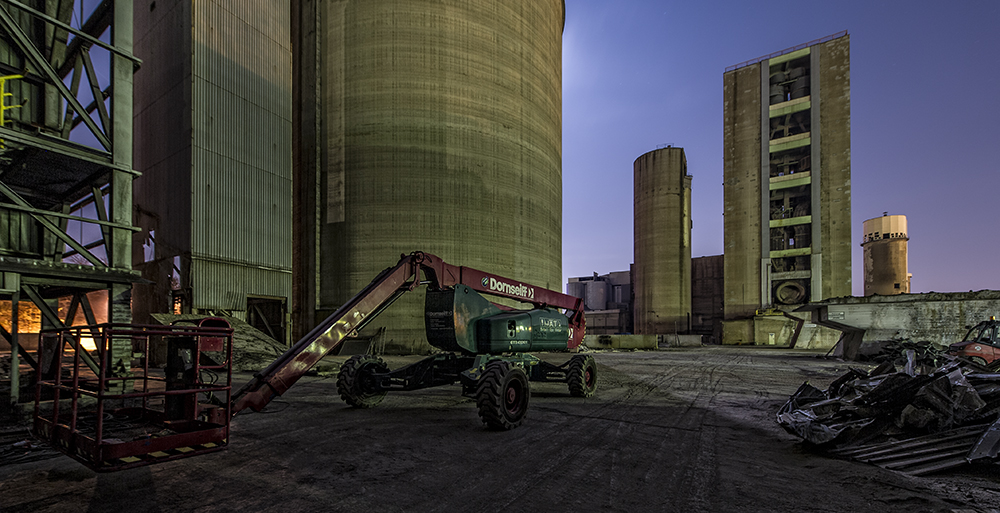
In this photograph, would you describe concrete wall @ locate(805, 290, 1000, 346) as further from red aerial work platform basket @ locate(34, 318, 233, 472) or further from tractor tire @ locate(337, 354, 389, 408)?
red aerial work platform basket @ locate(34, 318, 233, 472)

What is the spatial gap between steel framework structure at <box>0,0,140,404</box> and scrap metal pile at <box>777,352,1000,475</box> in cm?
1162

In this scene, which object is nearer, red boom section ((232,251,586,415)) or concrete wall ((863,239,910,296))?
red boom section ((232,251,586,415))

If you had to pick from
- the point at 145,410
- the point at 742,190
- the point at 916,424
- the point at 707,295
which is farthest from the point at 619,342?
the point at 145,410

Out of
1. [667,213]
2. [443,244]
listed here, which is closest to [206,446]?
[443,244]

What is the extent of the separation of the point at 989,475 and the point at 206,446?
811 centimetres

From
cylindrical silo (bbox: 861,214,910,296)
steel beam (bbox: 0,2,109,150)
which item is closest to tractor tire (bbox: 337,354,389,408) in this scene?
steel beam (bbox: 0,2,109,150)

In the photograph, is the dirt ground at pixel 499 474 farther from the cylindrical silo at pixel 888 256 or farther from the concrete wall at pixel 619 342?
the cylindrical silo at pixel 888 256

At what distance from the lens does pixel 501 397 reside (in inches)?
275

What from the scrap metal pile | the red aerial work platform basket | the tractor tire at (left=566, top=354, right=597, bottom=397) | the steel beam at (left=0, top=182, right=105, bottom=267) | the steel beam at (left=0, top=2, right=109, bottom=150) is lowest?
the tractor tire at (left=566, top=354, right=597, bottom=397)

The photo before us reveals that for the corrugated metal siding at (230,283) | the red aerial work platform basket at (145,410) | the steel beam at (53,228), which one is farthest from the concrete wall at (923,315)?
the steel beam at (53,228)

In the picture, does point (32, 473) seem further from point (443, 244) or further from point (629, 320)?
point (629, 320)

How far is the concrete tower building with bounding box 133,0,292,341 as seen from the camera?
2002 centimetres

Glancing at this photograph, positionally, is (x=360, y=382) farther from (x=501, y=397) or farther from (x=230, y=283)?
(x=230, y=283)

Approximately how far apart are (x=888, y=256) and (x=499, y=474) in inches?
2497
